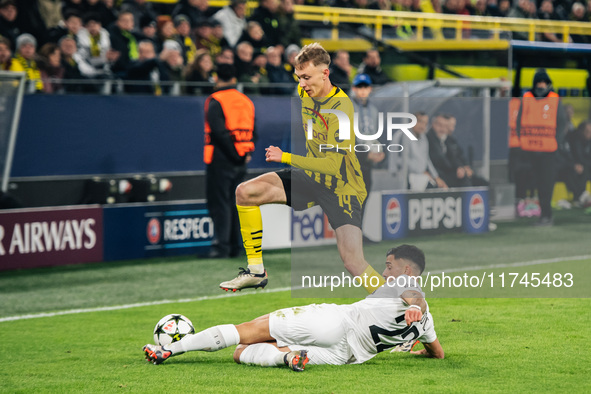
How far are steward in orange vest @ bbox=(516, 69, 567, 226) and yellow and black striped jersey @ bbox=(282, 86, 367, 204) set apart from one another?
15.8ft

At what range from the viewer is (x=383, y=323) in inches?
239

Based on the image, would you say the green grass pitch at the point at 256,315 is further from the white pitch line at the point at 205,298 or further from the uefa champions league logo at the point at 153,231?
the uefa champions league logo at the point at 153,231

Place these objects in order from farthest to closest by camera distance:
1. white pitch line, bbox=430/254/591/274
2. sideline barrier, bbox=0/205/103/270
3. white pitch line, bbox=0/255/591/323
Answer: sideline barrier, bbox=0/205/103/270
white pitch line, bbox=430/254/591/274
white pitch line, bbox=0/255/591/323

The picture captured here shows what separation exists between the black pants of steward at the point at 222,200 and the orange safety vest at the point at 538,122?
12.0 ft

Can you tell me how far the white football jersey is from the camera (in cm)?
606

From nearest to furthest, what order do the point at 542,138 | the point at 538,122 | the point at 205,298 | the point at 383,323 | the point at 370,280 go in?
the point at 383,323
the point at 370,280
the point at 205,298
the point at 538,122
the point at 542,138

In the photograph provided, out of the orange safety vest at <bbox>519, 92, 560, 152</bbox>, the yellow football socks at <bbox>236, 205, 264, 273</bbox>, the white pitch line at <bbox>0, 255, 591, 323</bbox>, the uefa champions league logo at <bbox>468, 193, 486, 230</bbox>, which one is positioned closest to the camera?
the yellow football socks at <bbox>236, 205, 264, 273</bbox>

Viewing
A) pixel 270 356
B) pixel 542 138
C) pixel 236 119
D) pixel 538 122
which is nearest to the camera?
pixel 270 356

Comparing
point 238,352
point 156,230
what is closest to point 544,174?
point 156,230

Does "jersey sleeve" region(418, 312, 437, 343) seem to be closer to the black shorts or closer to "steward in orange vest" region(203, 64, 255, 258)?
the black shorts

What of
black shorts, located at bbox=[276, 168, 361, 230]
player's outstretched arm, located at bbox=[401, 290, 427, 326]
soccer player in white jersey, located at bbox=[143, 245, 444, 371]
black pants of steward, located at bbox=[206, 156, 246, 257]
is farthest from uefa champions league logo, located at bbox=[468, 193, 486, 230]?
player's outstretched arm, located at bbox=[401, 290, 427, 326]

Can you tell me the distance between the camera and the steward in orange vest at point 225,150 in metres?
11.2

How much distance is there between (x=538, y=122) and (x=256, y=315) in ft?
16.9

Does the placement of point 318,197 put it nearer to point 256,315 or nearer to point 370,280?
point 370,280
